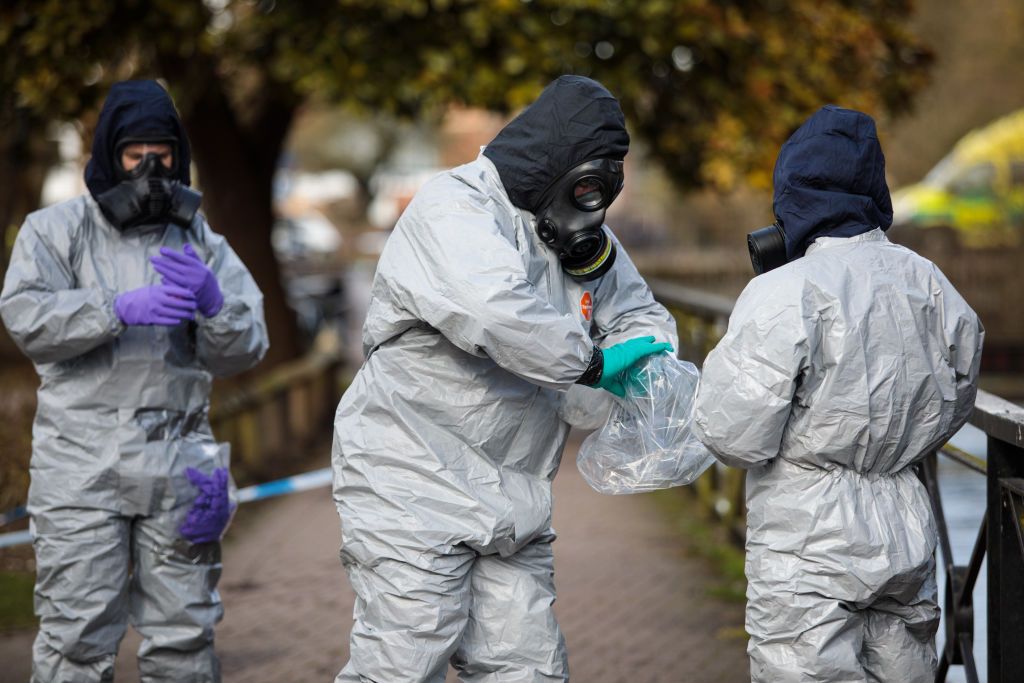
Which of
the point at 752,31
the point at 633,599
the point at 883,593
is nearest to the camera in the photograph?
the point at 883,593

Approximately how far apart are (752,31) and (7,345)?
27.0 feet

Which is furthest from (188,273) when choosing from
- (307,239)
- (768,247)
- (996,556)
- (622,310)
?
(307,239)

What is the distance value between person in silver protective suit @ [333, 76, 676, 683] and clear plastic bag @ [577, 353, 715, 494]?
0.33 feet

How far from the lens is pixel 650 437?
3.75 m

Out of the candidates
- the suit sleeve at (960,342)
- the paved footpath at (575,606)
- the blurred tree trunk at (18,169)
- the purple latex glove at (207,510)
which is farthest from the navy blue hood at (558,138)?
the blurred tree trunk at (18,169)

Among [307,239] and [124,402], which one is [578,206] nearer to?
[124,402]

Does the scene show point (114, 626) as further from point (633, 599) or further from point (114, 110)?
point (633, 599)

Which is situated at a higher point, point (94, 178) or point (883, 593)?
point (94, 178)

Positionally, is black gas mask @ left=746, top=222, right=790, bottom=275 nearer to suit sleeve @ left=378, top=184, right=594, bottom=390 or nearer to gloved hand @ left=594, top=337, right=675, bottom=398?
gloved hand @ left=594, top=337, right=675, bottom=398

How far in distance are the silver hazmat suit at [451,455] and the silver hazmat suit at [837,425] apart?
0.44 meters

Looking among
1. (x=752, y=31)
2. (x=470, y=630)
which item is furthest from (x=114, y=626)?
(x=752, y=31)

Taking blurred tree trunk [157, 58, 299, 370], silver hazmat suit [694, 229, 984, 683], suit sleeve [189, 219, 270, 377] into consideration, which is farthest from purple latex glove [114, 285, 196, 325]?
blurred tree trunk [157, 58, 299, 370]

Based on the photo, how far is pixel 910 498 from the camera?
3.39 meters

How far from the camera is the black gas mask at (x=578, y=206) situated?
11.3 ft
